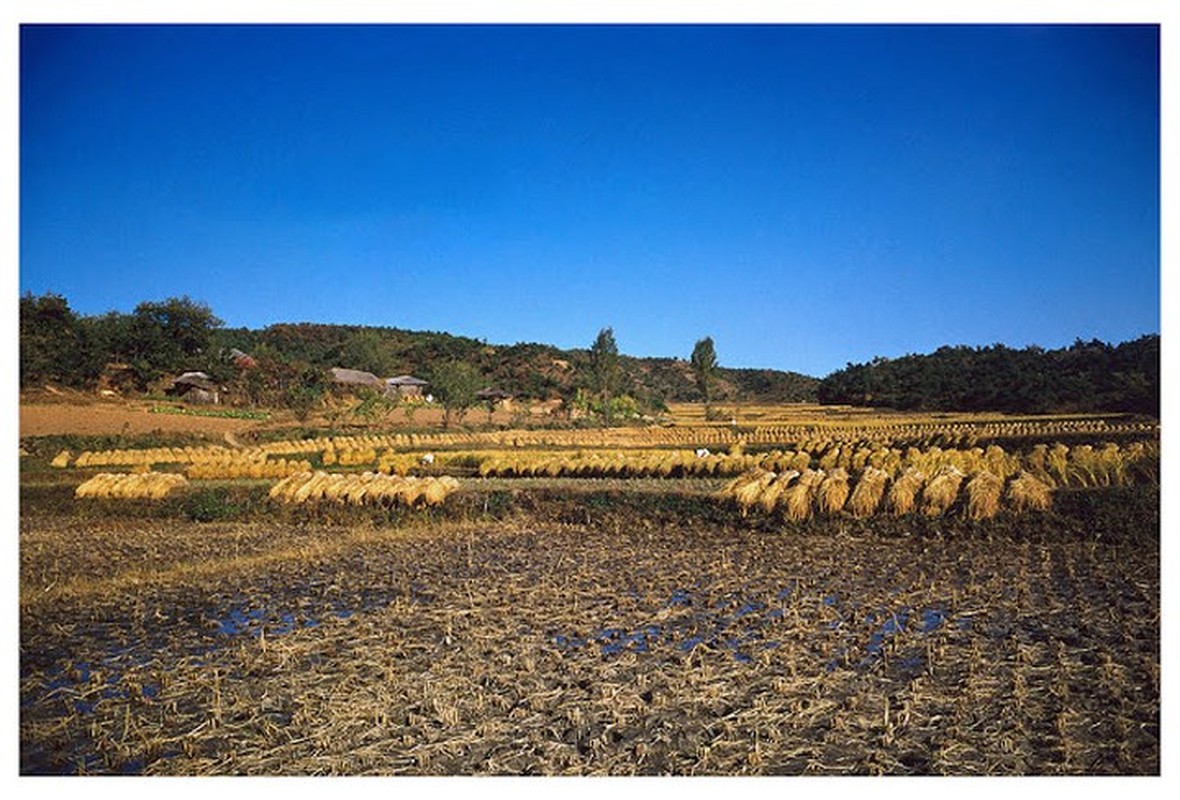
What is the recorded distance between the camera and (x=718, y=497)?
14.9 m

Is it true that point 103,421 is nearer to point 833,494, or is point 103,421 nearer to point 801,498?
point 801,498

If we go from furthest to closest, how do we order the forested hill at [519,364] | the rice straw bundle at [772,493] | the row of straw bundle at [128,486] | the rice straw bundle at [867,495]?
the forested hill at [519,364] → the row of straw bundle at [128,486] → the rice straw bundle at [772,493] → the rice straw bundle at [867,495]

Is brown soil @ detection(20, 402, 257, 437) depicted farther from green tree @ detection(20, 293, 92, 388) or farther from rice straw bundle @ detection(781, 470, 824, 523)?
rice straw bundle @ detection(781, 470, 824, 523)

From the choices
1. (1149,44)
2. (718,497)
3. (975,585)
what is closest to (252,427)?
(718,497)

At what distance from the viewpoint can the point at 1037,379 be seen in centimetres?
1292

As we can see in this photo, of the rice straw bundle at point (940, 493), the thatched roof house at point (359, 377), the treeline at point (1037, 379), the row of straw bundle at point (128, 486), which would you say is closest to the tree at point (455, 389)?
the thatched roof house at point (359, 377)

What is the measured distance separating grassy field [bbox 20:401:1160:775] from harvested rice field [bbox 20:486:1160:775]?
0.08ft

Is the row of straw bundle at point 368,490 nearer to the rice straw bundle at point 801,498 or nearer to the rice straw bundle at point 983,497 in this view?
the rice straw bundle at point 801,498

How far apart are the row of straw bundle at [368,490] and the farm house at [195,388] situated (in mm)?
6694

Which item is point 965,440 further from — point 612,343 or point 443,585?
point 612,343

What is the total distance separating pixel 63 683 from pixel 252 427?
2581 cm

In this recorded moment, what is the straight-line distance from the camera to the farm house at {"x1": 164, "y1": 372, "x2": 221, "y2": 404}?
22128 mm

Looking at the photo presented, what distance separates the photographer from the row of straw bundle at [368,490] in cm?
1558

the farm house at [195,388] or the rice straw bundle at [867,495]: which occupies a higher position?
the farm house at [195,388]
